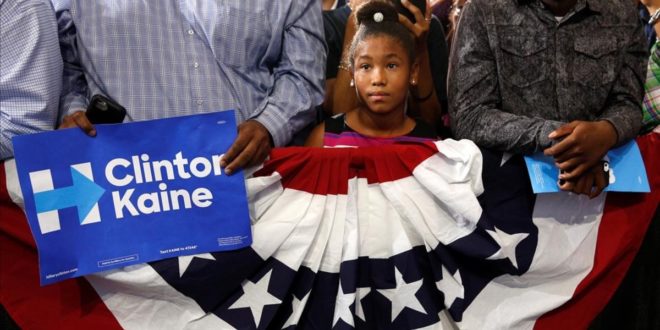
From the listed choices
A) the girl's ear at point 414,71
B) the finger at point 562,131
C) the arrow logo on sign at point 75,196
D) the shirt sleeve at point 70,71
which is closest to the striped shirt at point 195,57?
the shirt sleeve at point 70,71

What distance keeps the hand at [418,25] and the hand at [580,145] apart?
2.30ft

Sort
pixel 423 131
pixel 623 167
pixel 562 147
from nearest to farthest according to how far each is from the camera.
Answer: pixel 562 147 < pixel 623 167 < pixel 423 131

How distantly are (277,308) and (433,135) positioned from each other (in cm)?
80

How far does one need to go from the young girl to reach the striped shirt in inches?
7.7

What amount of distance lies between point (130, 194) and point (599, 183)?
128 cm

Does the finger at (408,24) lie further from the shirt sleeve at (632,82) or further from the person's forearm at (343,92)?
the shirt sleeve at (632,82)

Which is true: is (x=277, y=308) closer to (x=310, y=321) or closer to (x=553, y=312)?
(x=310, y=321)

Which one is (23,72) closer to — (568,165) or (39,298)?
(39,298)

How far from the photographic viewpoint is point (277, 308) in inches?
70.2

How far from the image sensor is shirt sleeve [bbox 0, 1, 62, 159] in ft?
5.57

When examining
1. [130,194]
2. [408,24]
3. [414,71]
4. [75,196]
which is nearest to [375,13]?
[408,24]

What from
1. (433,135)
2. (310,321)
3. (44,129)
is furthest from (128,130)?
(433,135)

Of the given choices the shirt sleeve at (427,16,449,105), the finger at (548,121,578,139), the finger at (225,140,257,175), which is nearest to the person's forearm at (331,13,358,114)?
the shirt sleeve at (427,16,449,105)

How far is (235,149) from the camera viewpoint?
1708 millimetres
